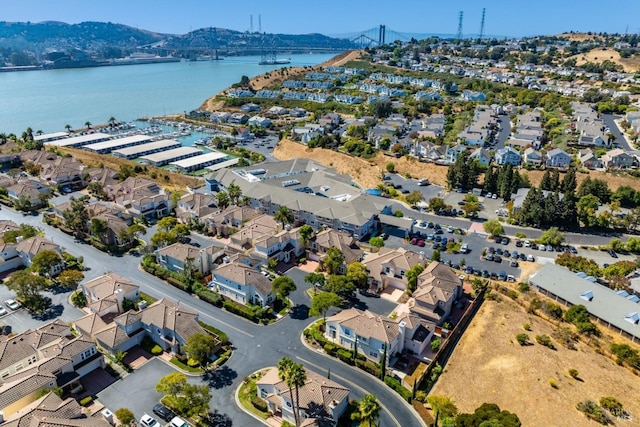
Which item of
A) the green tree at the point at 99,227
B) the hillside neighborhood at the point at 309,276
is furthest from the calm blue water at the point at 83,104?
the green tree at the point at 99,227

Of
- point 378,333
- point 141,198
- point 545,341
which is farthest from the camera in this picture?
point 141,198

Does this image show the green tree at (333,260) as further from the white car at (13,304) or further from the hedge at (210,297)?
the white car at (13,304)

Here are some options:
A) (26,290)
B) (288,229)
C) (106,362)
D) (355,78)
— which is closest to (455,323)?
(288,229)

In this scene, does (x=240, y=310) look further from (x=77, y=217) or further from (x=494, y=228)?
(x=494, y=228)

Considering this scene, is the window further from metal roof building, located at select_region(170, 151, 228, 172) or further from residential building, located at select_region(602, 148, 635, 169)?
residential building, located at select_region(602, 148, 635, 169)

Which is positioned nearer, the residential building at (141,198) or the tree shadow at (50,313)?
the tree shadow at (50,313)

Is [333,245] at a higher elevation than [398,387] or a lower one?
higher

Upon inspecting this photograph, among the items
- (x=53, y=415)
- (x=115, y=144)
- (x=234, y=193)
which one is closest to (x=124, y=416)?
(x=53, y=415)
